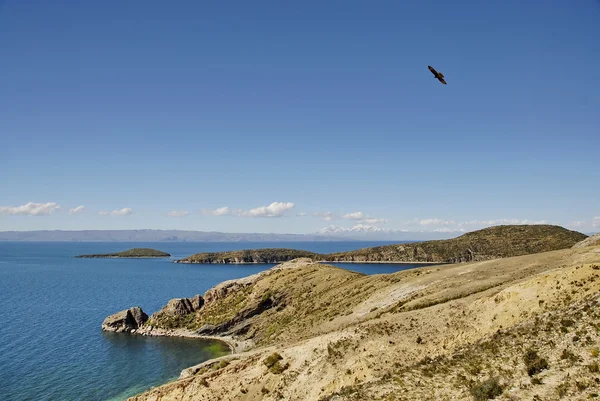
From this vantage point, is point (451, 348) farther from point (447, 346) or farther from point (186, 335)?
→ point (186, 335)

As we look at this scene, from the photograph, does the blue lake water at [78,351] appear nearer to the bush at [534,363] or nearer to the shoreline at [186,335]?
the shoreline at [186,335]

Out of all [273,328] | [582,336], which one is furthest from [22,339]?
[582,336]

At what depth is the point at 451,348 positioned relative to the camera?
30766 millimetres

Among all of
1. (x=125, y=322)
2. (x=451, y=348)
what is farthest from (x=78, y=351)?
(x=451, y=348)

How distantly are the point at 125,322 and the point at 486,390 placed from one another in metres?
85.0

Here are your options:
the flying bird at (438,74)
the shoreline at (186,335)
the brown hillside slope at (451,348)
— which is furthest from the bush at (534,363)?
the shoreline at (186,335)

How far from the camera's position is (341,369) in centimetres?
3241

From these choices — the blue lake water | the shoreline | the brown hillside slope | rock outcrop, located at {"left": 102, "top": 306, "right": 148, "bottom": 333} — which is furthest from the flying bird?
rock outcrop, located at {"left": 102, "top": 306, "right": 148, "bottom": 333}

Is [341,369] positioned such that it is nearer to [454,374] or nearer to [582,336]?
[454,374]

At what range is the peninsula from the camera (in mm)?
22562

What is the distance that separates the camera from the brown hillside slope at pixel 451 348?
22641 mm

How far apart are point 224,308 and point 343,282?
28511mm

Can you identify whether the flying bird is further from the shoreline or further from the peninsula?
the shoreline

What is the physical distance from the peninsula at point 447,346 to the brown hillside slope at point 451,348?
0.10 m
